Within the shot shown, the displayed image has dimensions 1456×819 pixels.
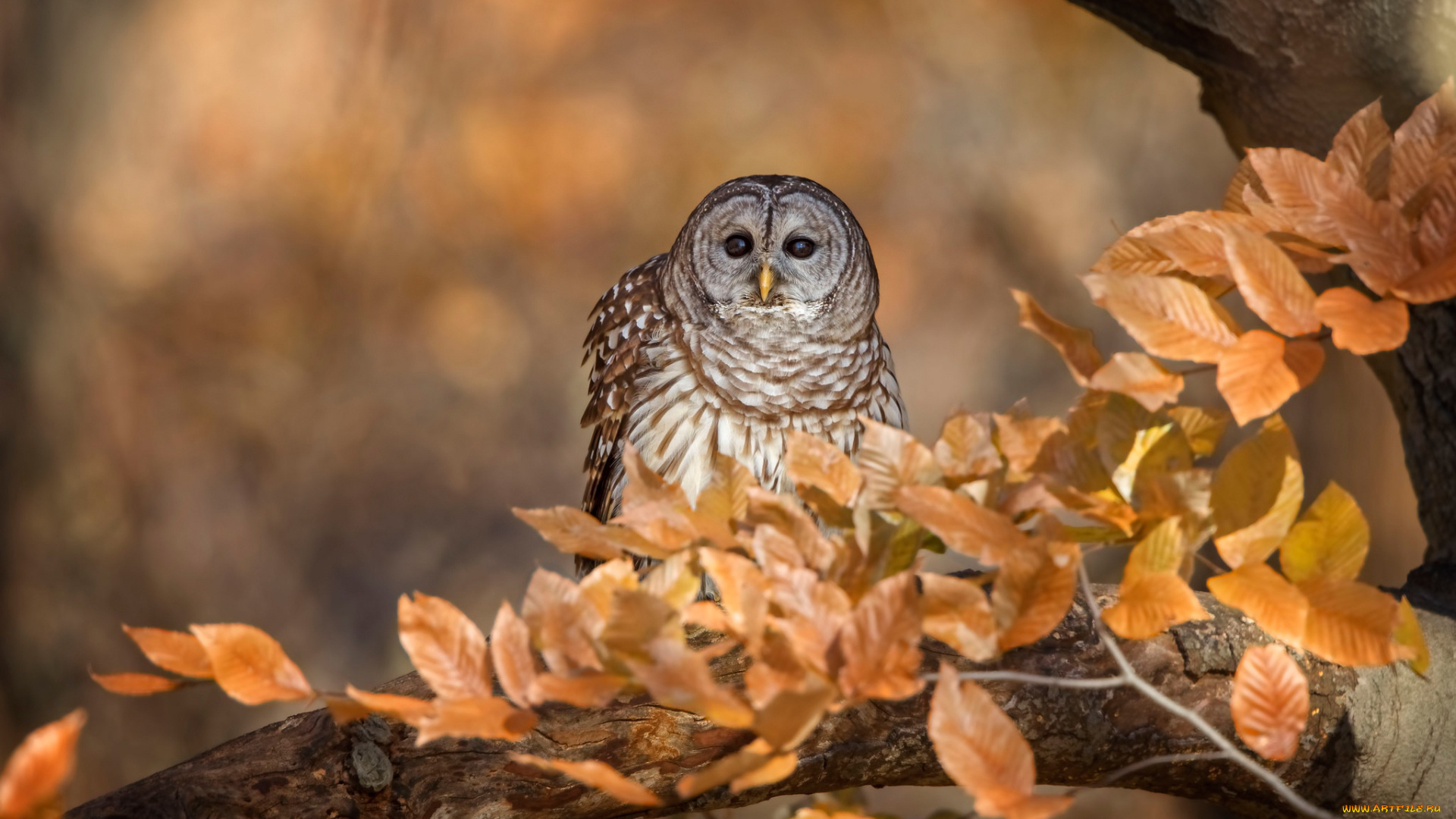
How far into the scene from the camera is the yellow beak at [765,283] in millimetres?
2242

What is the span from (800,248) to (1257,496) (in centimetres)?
162

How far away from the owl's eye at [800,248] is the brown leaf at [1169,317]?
1.58 m

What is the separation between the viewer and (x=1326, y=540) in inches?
30.7

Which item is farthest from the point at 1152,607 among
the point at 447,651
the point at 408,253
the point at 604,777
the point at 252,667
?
the point at 408,253

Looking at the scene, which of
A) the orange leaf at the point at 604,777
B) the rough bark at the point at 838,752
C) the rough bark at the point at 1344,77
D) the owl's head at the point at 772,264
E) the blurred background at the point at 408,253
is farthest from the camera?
the blurred background at the point at 408,253

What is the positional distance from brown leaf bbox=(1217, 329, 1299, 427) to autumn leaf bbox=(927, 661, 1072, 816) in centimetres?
24

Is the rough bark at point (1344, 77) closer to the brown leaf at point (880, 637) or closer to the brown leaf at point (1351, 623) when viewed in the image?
the brown leaf at point (1351, 623)

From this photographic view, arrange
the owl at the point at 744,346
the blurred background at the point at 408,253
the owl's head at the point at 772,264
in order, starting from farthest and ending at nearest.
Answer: the blurred background at the point at 408,253 < the owl's head at the point at 772,264 < the owl at the point at 744,346

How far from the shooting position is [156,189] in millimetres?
3295

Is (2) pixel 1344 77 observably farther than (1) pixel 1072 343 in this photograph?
Yes

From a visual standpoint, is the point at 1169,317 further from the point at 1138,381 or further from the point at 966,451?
the point at 966,451

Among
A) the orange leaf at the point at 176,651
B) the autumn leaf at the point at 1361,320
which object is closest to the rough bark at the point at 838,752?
the orange leaf at the point at 176,651

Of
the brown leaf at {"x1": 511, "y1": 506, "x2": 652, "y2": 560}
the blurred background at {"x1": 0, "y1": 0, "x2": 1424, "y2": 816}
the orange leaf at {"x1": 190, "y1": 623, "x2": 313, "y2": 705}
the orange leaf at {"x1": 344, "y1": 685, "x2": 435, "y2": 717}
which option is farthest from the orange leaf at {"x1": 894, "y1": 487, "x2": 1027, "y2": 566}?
the blurred background at {"x1": 0, "y1": 0, "x2": 1424, "y2": 816}

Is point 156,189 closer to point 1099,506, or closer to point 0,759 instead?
point 0,759
